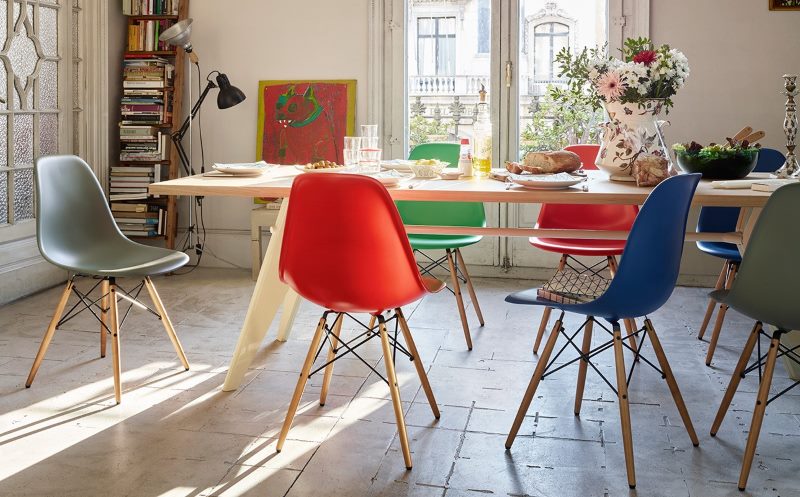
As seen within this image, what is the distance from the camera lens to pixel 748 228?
3.57m

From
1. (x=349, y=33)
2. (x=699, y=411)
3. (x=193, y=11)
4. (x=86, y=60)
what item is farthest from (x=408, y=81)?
(x=699, y=411)

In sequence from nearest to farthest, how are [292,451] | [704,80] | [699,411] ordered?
[292,451] → [699,411] → [704,80]

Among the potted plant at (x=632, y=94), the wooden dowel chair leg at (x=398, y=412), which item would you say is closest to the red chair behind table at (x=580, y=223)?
the potted plant at (x=632, y=94)

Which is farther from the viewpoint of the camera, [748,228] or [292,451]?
[748,228]

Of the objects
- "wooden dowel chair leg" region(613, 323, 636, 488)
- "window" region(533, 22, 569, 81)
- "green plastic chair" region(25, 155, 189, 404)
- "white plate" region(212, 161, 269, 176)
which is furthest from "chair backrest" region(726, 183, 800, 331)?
"window" region(533, 22, 569, 81)

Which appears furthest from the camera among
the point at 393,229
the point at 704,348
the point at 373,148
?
the point at 704,348

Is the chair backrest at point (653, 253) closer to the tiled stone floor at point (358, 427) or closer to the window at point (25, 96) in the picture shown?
the tiled stone floor at point (358, 427)

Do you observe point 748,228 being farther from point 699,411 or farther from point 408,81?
point 408,81

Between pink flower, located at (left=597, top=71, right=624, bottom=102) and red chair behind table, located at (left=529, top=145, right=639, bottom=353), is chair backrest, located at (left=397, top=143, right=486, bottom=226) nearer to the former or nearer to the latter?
red chair behind table, located at (left=529, top=145, right=639, bottom=353)

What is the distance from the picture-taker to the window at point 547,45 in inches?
232

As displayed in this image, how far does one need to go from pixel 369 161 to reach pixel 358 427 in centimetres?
113

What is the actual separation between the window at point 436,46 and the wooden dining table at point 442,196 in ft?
7.13

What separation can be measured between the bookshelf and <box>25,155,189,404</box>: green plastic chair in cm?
205

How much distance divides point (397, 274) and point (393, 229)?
17 centimetres
